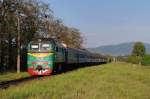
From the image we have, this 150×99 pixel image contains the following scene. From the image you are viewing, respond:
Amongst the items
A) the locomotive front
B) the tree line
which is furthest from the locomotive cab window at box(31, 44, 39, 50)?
the tree line

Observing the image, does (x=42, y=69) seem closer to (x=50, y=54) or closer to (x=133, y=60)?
(x=50, y=54)

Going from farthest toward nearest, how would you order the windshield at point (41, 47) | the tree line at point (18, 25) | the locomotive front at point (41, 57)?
the tree line at point (18, 25), the windshield at point (41, 47), the locomotive front at point (41, 57)

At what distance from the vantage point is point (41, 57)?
38094 mm

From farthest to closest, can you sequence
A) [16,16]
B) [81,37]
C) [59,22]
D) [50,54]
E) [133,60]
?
[133,60], [81,37], [59,22], [16,16], [50,54]

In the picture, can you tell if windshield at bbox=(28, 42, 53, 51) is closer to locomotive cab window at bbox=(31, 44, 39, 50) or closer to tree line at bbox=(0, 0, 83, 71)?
locomotive cab window at bbox=(31, 44, 39, 50)

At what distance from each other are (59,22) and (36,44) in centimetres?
3897

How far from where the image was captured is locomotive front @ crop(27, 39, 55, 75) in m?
37.9

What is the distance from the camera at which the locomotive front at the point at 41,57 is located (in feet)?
124

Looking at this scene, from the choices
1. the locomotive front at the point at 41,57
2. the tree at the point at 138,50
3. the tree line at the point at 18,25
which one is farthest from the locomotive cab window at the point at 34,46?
the tree at the point at 138,50

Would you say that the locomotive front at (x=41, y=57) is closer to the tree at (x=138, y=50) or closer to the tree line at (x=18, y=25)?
the tree line at (x=18, y=25)

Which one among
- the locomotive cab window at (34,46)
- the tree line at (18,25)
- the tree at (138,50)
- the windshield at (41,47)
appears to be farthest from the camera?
the tree at (138,50)

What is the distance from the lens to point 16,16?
50312 mm

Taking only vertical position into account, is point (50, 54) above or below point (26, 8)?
below

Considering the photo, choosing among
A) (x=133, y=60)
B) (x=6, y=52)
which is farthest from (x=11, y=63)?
(x=133, y=60)
